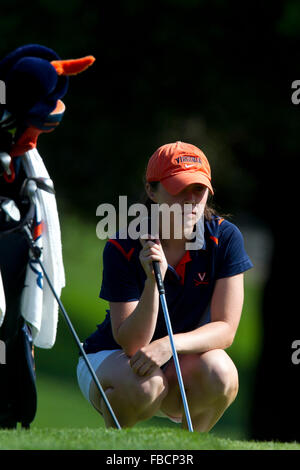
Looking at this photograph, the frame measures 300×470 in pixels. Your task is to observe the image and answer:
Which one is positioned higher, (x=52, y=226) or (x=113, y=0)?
(x=113, y=0)

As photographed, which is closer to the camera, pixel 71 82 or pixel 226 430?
pixel 71 82

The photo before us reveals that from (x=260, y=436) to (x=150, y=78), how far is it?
12.2ft

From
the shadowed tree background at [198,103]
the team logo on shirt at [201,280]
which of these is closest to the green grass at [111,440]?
the team logo on shirt at [201,280]

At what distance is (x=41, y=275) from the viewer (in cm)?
376

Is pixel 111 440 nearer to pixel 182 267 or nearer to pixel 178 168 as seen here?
pixel 182 267

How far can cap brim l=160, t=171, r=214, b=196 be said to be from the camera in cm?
403

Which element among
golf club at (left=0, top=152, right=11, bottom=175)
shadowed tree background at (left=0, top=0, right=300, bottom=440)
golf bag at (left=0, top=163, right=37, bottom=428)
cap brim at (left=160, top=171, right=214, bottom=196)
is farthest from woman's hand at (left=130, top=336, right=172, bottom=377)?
shadowed tree background at (left=0, top=0, right=300, bottom=440)

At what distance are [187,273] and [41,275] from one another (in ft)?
2.46

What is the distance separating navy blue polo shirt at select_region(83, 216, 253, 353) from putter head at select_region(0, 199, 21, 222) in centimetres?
65

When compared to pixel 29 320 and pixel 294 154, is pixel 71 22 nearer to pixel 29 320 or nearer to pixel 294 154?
pixel 294 154

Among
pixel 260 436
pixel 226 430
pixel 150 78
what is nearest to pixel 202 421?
pixel 150 78

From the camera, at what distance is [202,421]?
13.5ft
